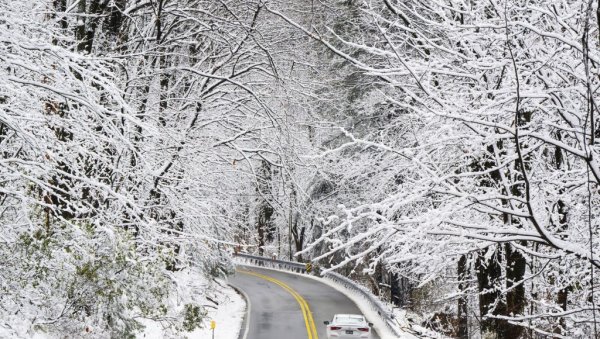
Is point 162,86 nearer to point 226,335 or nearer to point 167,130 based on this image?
point 167,130

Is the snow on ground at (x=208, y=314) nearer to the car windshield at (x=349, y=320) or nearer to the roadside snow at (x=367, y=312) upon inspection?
the car windshield at (x=349, y=320)

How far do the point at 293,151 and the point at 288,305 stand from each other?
58.5 feet

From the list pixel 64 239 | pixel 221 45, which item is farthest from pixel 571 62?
pixel 221 45

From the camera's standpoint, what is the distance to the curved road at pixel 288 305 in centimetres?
2266

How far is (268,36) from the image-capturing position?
15336mm

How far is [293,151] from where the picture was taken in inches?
481

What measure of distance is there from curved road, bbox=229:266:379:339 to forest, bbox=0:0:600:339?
4.13 metres

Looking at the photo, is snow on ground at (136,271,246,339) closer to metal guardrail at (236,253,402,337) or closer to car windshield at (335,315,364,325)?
car windshield at (335,315,364,325)

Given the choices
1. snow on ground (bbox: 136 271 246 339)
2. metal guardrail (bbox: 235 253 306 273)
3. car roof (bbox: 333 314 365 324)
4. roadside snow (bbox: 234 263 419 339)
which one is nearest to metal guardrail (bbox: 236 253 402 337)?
metal guardrail (bbox: 235 253 306 273)

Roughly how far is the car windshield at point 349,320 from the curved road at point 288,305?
1.94 m

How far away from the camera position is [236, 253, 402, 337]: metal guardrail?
22909mm

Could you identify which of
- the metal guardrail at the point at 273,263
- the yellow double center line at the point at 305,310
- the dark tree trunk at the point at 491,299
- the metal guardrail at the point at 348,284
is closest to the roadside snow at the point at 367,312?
the metal guardrail at the point at 348,284

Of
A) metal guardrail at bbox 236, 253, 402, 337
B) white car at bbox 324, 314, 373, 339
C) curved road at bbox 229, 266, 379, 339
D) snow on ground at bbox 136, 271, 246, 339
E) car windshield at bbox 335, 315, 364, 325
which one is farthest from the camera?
metal guardrail at bbox 236, 253, 402, 337

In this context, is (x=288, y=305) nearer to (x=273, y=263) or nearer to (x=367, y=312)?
(x=367, y=312)
